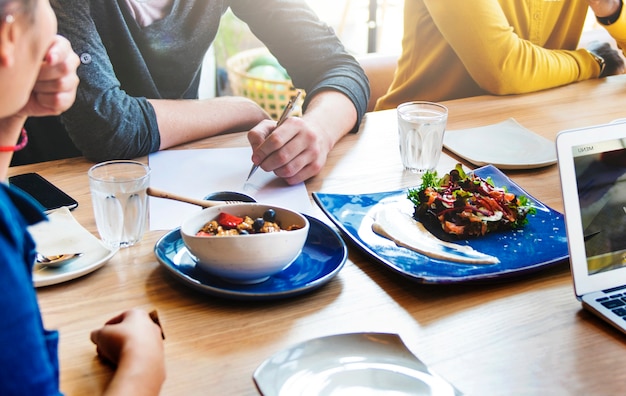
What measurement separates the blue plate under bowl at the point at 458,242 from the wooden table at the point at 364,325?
0.02 metres

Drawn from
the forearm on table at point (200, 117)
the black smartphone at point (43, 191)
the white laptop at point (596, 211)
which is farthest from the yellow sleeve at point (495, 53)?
the black smartphone at point (43, 191)

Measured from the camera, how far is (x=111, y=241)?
936 mm

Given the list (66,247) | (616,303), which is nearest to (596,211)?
(616,303)

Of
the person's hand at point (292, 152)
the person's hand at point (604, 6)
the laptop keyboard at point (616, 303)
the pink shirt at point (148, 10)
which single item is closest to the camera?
the laptop keyboard at point (616, 303)

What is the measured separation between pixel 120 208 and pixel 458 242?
0.49m

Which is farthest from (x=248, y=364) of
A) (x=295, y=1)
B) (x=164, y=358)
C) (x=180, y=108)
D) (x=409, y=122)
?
(x=295, y=1)

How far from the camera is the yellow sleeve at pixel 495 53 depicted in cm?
165

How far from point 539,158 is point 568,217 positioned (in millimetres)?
471

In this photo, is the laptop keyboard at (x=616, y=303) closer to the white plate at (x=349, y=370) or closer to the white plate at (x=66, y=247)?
the white plate at (x=349, y=370)

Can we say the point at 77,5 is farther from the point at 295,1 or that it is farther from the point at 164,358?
the point at 164,358

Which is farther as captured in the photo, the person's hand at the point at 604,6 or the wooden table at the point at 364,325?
the person's hand at the point at 604,6

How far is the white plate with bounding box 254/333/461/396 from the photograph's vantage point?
0.63 metres

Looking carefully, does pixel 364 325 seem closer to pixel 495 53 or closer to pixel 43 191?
pixel 43 191

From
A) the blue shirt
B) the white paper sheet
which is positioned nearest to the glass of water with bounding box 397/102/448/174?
the white paper sheet
